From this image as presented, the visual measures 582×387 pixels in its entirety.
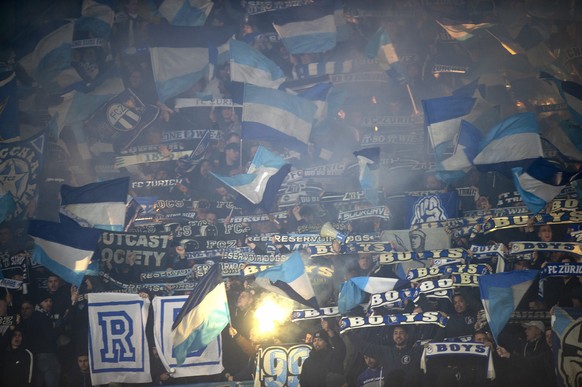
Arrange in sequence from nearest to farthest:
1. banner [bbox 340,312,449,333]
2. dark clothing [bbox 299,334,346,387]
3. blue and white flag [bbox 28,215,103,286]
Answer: banner [bbox 340,312,449,333], dark clothing [bbox 299,334,346,387], blue and white flag [bbox 28,215,103,286]

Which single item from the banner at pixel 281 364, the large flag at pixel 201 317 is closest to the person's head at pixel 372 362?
the banner at pixel 281 364

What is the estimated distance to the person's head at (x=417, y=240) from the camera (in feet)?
40.0

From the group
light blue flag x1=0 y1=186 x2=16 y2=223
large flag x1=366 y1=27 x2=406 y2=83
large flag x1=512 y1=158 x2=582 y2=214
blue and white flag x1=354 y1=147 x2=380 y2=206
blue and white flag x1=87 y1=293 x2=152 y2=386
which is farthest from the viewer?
large flag x1=366 y1=27 x2=406 y2=83

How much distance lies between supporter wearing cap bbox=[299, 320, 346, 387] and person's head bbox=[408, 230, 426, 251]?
2.14 m

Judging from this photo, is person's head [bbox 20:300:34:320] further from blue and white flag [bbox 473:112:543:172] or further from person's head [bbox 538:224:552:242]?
person's head [bbox 538:224:552:242]

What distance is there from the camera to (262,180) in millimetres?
12750

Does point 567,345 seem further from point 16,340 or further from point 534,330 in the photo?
point 16,340

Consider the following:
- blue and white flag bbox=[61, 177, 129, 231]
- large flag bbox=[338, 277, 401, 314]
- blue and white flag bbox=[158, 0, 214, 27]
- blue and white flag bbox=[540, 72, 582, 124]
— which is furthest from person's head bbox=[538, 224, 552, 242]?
blue and white flag bbox=[158, 0, 214, 27]

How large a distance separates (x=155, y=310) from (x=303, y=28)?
7.27 m

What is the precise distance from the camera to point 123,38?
1634cm

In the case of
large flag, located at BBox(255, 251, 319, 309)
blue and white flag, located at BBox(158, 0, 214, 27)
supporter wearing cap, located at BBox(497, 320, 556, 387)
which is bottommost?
supporter wearing cap, located at BBox(497, 320, 556, 387)

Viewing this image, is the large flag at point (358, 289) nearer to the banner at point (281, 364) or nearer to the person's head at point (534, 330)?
the banner at point (281, 364)

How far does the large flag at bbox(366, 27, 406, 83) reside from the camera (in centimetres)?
1502

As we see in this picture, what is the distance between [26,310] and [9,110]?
4.94 metres
